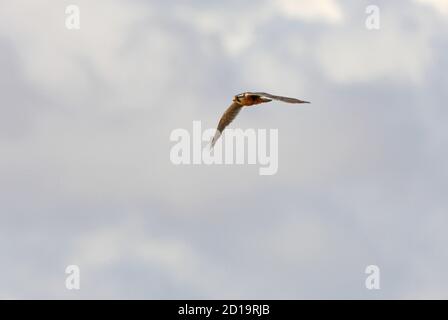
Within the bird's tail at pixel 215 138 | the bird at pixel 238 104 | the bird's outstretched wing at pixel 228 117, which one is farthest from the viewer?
the bird's outstretched wing at pixel 228 117

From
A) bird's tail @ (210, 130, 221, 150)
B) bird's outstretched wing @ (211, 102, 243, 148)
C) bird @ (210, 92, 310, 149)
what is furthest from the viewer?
bird's outstretched wing @ (211, 102, 243, 148)

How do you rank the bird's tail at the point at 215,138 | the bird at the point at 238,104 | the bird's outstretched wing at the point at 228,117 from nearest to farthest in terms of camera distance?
the bird at the point at 238,104 → the bird's tail at the point at 215,138 → the bird's outstretched wing at the point at 228,117

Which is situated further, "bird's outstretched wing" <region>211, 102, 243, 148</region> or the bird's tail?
"bird's outstretched wing" <region>211, 102, 243, 148</region>

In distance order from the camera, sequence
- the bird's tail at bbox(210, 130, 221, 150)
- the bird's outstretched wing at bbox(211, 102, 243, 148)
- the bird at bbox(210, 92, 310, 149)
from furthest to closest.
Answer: the bird's outstretched wing at bbox(211, 102, 243, 148), the bird's tail at bbox(210, 130, 221, 150), the bird at bbox(210, 92, 310, 149)

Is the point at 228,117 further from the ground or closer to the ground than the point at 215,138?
further from the ground

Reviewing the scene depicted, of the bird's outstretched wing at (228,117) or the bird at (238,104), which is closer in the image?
the bird at (238,104)

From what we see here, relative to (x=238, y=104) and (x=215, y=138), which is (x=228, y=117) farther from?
(x=215, y=138)

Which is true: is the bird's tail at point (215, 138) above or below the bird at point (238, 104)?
below

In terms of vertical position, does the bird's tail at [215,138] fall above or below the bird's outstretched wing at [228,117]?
below

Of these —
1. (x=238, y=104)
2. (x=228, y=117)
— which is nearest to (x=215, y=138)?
(x=228, y=117)
